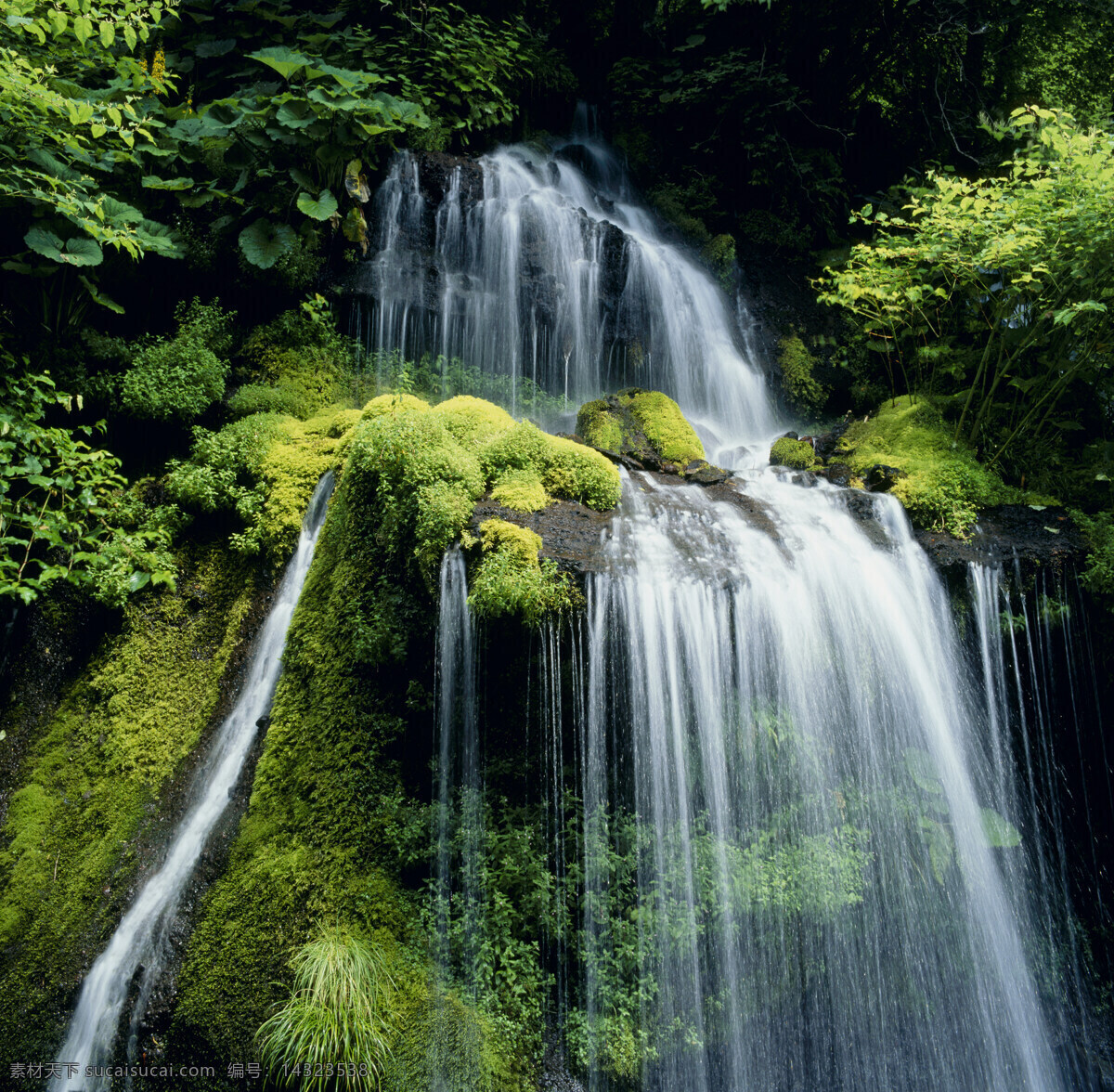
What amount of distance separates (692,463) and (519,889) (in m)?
4.35

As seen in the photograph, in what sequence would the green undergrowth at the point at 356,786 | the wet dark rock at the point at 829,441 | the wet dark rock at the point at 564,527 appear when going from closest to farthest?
the green undergrowth at the point at 356,786 < the wet dark rock at the point at 564,527 < the wet dark rock at the point at 829,441

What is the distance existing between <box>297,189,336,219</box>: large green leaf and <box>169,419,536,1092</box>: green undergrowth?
2.68 meters

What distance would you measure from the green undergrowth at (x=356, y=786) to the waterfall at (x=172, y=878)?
0.23m

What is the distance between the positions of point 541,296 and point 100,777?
738cm

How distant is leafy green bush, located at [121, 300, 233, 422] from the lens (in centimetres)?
618

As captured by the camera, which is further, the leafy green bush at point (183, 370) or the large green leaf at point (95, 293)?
the leafy green bush at point (183, 370)

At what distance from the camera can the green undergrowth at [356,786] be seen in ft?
12.8

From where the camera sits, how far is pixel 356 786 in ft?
15.0

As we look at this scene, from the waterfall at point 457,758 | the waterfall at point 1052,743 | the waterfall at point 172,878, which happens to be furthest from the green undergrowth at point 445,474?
the waterfall at point 1052,743

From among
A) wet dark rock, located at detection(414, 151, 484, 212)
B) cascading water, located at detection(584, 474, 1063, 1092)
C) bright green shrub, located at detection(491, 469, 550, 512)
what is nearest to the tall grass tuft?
cascading water, located at detection(584, 474, 1063, 1092)

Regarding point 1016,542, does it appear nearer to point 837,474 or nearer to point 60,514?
point 837,474

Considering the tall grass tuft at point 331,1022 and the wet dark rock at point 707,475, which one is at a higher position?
the wet dark rock at point 707,475

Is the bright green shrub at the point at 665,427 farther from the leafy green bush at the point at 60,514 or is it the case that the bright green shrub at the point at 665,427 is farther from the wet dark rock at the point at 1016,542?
the leafy green bush at the point at 60,514

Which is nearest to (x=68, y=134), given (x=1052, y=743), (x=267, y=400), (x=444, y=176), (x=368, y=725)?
(x=267, y=400)
